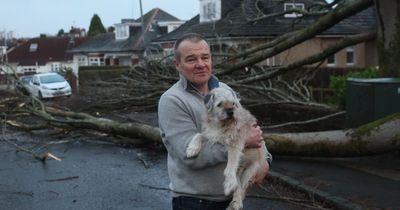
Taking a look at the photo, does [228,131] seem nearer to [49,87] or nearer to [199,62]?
[199,62]

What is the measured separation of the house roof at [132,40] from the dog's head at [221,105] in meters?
50.7

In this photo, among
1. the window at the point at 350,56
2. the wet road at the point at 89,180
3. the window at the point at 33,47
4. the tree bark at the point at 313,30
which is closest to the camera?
the wet road at the point at 89,180

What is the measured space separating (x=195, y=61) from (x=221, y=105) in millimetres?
301

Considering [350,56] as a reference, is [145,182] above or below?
below

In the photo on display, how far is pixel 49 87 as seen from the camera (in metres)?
35.1

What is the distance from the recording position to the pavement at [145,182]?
24.5 ft

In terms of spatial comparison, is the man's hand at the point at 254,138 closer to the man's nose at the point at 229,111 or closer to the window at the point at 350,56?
the man's nose at the point at 229,111

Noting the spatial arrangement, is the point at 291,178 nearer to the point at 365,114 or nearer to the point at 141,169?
the point at 365,114

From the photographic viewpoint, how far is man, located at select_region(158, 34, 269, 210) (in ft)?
10.1

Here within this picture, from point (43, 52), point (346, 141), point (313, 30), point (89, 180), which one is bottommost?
point (89, 180)

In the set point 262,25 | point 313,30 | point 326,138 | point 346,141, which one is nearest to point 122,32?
point 262,25

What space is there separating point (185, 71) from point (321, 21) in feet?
26.5

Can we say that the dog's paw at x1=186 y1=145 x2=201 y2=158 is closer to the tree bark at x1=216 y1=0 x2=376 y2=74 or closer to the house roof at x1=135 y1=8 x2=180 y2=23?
the tree bark at x1=216 y1=0 x2=376 y2=74

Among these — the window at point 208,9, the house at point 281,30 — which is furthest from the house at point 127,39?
the house at point 281,30
